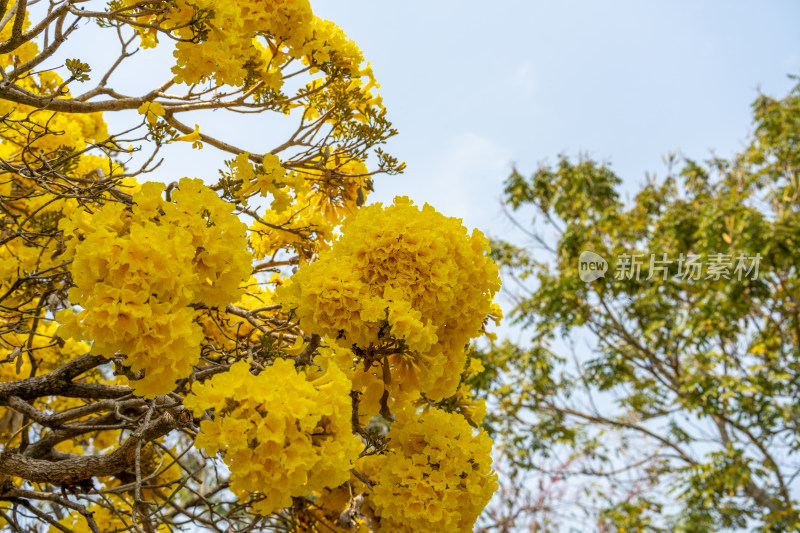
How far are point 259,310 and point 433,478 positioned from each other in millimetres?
1258

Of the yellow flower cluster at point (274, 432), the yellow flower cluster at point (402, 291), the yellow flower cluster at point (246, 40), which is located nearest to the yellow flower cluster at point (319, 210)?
the yellow flower cluster at point (246, 40)

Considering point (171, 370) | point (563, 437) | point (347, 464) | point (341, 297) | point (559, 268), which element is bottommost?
point (347, 464)

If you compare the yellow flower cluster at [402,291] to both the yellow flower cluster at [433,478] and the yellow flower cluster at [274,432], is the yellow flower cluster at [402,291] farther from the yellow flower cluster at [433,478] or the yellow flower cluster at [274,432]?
the yellow flower cluster at [274,432]

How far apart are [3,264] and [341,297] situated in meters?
2.38

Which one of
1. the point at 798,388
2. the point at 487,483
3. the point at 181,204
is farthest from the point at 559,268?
the point at 181,204

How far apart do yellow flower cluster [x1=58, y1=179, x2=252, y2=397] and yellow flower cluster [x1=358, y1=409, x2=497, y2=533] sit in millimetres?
924

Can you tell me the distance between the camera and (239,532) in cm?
253

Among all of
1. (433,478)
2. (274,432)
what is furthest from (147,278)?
(433,478)

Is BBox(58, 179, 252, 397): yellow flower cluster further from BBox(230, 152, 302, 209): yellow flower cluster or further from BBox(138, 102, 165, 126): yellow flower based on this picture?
BBox(138, 102, 165, 126): yellow flower

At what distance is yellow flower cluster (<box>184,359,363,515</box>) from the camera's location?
1568 mm

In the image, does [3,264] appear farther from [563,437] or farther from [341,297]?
[563,437]

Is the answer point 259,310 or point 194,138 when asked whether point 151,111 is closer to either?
point 194,138

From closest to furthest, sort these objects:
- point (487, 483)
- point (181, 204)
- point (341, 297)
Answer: point (181, 204), point (341, 297), point (487, 483)

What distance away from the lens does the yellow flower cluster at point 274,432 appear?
5.15 feet
